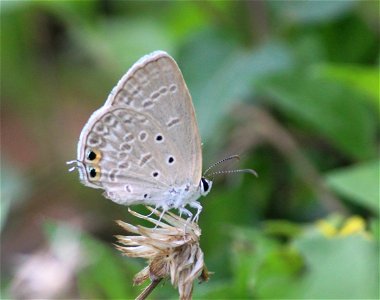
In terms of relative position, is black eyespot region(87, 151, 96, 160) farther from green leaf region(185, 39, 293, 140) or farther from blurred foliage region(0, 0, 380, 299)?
green leaf region(185, 39, 293, 140)

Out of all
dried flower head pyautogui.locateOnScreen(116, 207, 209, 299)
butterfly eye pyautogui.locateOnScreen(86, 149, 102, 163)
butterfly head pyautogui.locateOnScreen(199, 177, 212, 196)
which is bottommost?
butterfly head pyautogui.locateOnScreen(199, 177, 212, 196)

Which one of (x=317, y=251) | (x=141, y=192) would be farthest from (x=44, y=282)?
(x=317, y=251)

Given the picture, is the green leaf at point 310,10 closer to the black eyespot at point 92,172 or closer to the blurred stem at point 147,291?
the black eyespot at point 92,172

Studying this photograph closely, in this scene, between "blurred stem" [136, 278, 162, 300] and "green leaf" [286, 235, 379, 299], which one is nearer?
"blurred stem" [136, 278, 162, 300]

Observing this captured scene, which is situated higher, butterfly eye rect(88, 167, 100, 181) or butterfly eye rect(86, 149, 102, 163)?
butterfly eye rect(86, 149, 102, 163)

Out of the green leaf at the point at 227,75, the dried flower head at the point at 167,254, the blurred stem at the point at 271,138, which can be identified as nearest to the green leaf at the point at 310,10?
the green leaf at the point at 227,75

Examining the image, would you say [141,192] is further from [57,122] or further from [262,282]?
[57,122]

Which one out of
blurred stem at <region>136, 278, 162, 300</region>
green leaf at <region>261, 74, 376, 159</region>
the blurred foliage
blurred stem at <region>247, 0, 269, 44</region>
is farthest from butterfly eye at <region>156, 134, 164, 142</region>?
blurred stem at <region>247, 0, 269, 44</region>

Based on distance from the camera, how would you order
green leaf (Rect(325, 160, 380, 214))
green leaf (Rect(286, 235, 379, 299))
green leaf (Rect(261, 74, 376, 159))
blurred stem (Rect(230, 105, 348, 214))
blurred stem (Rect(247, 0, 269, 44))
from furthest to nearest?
blurred stem (Rect(247, 0, 269, 44)) → blurred stem (Rect(230, 105, 348, 214)) → green leaf (Rect(261, 74, 376, 159)) → green leaf (Rect(325, 160, 380, 214)) → green leaf (Rect(286, 235, 379, 299))
